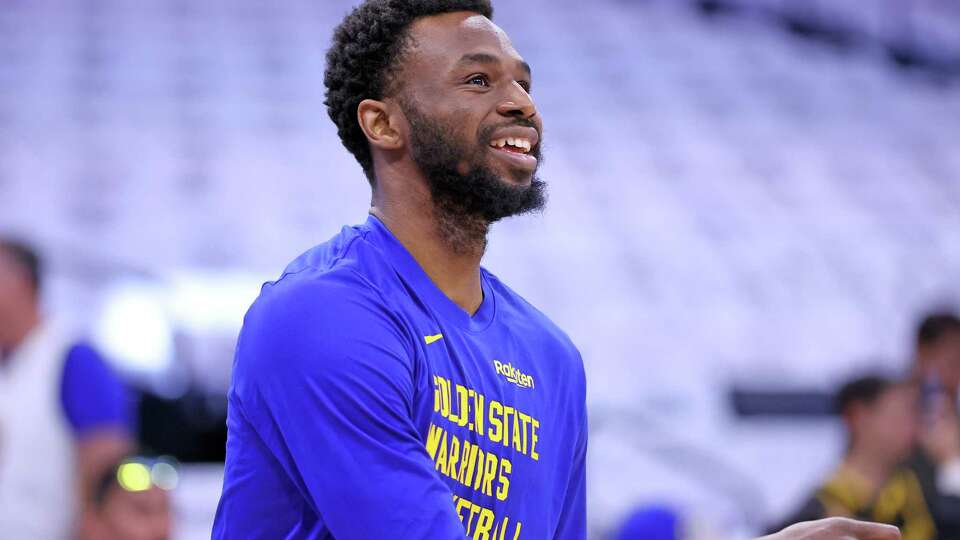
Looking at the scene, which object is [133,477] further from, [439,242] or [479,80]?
[479,80]

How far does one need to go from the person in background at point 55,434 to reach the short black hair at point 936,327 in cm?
277

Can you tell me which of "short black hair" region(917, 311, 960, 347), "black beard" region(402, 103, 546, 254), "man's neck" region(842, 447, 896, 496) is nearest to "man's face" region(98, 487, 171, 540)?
"black beard" region(402, 103, 546, 254)

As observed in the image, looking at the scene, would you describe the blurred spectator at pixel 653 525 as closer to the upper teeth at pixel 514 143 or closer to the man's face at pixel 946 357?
the man's face at pixel 946 357

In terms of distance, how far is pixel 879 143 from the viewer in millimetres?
12406

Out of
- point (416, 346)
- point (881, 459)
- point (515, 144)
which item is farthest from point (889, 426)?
point (416, 346)

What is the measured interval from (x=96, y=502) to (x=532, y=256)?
19.6 feet

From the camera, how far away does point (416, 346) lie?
1651 mm

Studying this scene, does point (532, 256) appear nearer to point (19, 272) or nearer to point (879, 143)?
point (879, 143)

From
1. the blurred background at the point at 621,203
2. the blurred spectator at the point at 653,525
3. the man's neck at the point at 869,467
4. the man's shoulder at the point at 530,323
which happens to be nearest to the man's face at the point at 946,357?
the blurred background at the point at 621,203

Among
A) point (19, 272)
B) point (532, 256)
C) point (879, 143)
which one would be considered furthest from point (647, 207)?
point (19, 272)

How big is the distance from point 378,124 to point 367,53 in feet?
0.35

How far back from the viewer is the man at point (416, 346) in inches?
60.4

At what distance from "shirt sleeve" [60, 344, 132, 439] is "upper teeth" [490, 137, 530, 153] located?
77.5 inches

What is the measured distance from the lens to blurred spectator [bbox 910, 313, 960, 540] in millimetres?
4500
